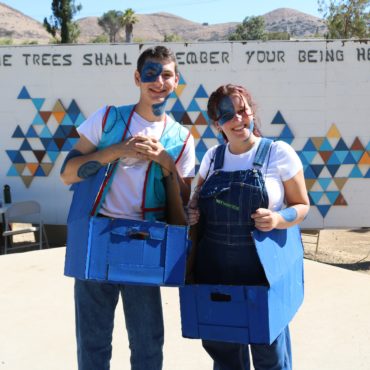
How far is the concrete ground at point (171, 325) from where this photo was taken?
3713 mm

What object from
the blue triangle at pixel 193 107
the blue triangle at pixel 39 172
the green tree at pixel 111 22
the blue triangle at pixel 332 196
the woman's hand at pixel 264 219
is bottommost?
the blue triangle at pixel 332 196

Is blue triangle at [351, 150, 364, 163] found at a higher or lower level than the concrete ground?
higher

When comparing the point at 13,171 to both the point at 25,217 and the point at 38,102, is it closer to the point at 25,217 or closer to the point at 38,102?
the point at 25,217

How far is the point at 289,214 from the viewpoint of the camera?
245cm

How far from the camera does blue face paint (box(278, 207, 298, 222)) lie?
2.43 metres

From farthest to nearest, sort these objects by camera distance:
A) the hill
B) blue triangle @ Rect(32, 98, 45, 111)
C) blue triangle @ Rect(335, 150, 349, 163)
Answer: the hill
blue triangle @ Rect(32, 98, 45, 111)
blue triangle @ Rect(335, 150, 349, 163)

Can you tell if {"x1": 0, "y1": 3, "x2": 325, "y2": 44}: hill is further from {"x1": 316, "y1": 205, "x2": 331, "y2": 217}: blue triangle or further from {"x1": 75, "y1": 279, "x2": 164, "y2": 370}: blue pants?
{"x1": 75, "y1": 279, "x2": 164, "y2": 370}: blue pants

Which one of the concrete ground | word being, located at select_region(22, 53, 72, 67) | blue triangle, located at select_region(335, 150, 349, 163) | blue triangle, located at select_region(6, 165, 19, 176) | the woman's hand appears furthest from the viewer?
blue triangle, located at select_region(6, 165, 19, 176)

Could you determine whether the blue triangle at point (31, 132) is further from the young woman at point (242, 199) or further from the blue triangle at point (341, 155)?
the young woman at point (242, 199)

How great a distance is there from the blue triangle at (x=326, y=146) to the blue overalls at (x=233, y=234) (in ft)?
14.5

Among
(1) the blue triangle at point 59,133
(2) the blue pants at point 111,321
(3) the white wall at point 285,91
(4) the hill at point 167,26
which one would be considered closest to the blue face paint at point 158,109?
(2) the blue pants at point 111,321

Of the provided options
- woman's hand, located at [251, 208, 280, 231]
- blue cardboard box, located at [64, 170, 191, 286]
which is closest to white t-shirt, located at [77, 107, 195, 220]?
blue cardboard box, located at [64, 170, 191, 286]

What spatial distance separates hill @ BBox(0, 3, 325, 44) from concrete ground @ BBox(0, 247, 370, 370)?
11811 centimetres

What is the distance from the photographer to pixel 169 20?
543ft
